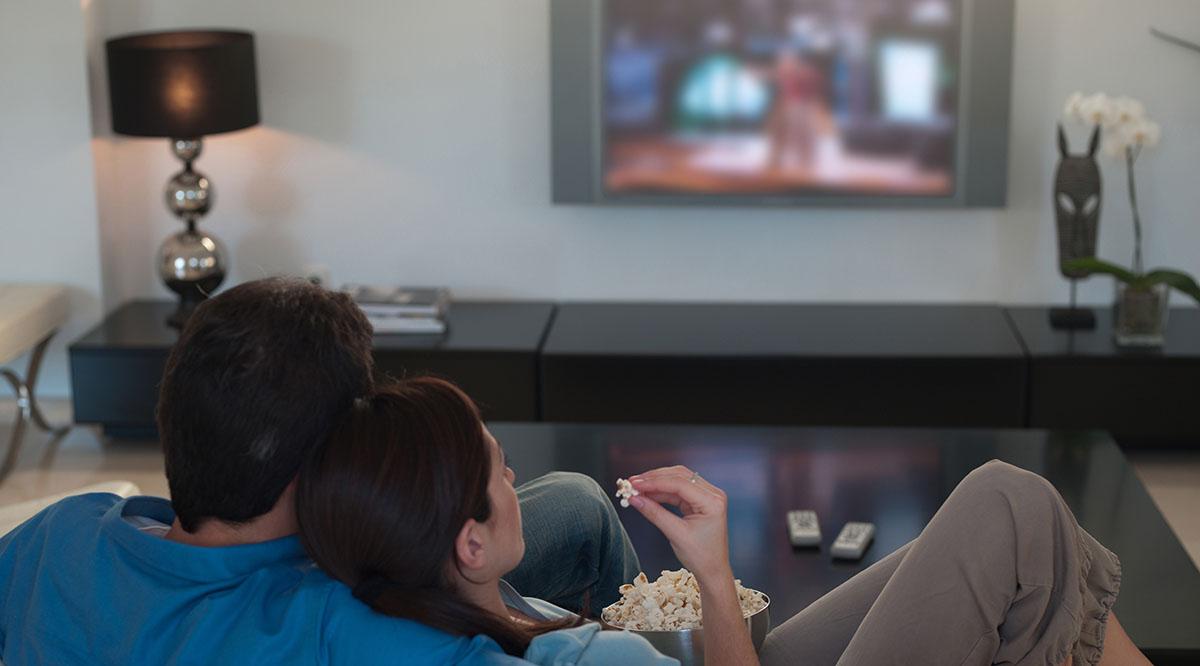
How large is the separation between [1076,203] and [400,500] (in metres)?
3.33

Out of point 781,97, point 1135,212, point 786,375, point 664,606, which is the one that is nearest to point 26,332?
point 786,375

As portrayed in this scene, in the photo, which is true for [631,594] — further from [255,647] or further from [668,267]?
[668,267]

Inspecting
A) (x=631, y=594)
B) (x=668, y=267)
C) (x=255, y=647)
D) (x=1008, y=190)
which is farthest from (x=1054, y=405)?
(x=255, y=647)

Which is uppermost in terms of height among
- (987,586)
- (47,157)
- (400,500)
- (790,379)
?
(47,157)

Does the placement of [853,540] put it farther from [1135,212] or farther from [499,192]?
[499,192]

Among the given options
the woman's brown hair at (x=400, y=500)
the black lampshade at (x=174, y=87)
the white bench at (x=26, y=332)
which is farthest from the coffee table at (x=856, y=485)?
the white bench at (x=26, y=332)

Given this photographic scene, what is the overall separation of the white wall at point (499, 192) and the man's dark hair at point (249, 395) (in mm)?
3185

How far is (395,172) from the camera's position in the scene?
4.82 metres

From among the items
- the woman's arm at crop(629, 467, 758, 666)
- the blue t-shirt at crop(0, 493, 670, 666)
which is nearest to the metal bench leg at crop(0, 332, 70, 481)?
the blue t-shirt at crop(0, 493, 670, 666)

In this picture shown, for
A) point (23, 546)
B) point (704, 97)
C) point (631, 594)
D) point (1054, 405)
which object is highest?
point (704, 97)

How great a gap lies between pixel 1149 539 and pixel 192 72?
2907 mm

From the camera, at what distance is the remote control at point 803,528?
2.63 meters

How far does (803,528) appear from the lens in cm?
266

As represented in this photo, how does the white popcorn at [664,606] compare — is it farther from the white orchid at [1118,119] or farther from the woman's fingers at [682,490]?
the white orchid at [1118,119]
